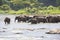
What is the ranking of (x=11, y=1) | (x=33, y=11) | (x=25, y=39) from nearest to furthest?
(x=25, y=39) < (x=33, y=11) < (x=11, y=1)

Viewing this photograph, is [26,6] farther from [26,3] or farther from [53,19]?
[53,19]

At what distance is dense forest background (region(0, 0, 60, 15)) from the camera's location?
15512cm

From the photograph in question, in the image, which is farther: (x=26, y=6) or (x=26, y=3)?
(x=26, y=3)

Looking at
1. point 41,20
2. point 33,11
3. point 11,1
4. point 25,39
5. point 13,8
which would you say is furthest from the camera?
point 11,1

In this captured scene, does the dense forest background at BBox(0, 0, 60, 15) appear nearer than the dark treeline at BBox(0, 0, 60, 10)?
Yes

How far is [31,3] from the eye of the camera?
6796 inches

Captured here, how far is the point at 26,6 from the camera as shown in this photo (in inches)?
6772

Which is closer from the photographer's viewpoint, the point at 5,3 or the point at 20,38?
the point at 20,38

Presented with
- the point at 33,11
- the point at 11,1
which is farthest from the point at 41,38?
the point at 11,1

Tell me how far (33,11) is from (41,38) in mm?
108407

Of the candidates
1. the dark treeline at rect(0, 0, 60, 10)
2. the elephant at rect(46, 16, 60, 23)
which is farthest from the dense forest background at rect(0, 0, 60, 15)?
the elephant at rect(46, 16, 60, 23)

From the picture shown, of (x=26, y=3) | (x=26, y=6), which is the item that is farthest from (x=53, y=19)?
(x=26, y=3)

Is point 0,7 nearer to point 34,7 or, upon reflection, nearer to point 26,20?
point 34,7

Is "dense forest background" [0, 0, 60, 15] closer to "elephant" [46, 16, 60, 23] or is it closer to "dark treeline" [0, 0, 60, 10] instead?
"dark treeline" [0, 0, 60, 10]
